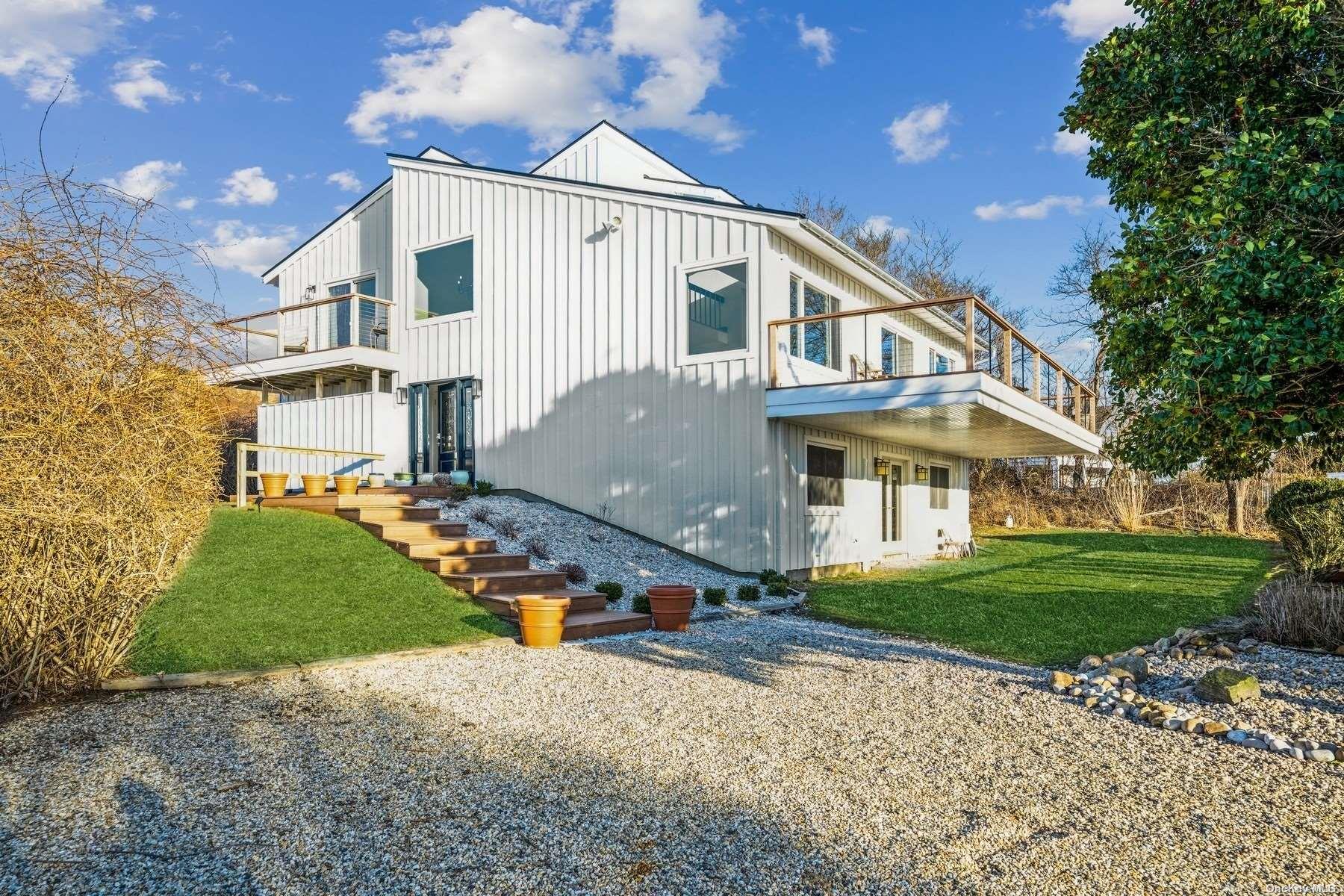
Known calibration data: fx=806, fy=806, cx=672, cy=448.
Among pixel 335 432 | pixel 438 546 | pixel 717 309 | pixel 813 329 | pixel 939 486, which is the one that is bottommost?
pixel 438 546

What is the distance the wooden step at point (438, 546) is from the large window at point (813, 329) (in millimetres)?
5286

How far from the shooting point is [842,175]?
30.2m

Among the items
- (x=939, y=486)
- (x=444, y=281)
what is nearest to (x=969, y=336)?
(x=939, y=486)

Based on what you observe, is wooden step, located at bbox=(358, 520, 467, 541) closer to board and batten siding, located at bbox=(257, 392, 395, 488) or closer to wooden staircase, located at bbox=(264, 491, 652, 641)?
wooden staircase, located at bbox=(264, 491, 652, 641)

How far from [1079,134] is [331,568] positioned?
26.7ft

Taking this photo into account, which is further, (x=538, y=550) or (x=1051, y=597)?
(x=538, y=550)

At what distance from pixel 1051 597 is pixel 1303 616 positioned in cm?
411

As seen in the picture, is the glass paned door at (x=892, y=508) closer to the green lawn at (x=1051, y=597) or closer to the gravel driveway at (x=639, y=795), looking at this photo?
the green lawn at (x=1051, y=597)

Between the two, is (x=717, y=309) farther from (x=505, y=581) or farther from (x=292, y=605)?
(x=292, y=605)

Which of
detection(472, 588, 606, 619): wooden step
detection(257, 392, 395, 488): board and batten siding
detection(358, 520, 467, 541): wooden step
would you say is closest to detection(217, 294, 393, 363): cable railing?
detection(257, 392, 395, 488): board and batten siding

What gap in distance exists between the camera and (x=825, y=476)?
13.2m

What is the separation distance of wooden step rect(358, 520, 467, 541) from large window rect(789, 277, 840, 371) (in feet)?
18.0

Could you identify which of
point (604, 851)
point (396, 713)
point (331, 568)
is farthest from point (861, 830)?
point (331, 568)

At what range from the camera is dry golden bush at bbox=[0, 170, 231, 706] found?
14.3 feet
